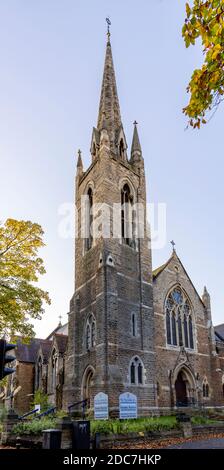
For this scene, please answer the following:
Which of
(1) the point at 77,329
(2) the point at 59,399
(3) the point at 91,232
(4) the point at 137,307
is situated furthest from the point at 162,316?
(2) the point at 59,399

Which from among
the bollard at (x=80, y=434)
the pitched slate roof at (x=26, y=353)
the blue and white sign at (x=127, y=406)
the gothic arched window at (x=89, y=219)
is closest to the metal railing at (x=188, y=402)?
the blue and white sign at (x=127, y=406)

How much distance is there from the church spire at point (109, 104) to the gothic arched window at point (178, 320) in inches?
457

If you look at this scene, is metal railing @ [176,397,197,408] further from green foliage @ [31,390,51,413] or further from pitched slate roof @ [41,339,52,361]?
pitched slate roof @ [41,339,52,361]

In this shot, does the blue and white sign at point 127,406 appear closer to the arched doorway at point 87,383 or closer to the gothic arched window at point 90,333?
the arched doorway at point 87,383

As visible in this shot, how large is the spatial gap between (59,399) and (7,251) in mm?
15979

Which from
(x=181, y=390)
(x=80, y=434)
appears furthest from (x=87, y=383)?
(x=80, y=434)

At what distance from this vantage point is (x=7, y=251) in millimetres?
18391

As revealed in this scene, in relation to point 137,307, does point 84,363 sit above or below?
below

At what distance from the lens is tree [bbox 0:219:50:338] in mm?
17391

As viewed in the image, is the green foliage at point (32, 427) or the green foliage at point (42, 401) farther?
the green foliage at point (42, 401)

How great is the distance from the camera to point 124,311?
22688mm

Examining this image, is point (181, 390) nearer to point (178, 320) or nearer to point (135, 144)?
point (178, 320)

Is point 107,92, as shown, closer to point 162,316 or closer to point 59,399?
point 162,316

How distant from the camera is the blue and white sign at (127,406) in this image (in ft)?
61.7
